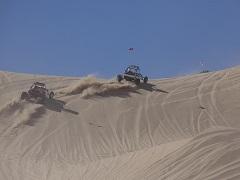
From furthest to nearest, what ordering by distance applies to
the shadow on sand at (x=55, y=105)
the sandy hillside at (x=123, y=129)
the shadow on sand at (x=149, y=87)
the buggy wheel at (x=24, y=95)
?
the shadow on sand at (x=149, y=87), the buggy wheel at (x=24, y=95), the shadow on sand at (x=55, y=105), the sandy hillside at (x=123, y=129)

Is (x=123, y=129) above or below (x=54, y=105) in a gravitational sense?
below

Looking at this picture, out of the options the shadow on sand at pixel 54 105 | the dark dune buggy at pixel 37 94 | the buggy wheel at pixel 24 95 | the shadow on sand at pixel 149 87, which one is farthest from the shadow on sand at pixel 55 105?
the shadow on sand at pixel 149 87

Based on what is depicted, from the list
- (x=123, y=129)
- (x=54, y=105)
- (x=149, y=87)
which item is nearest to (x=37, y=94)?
(x=54, y=105)

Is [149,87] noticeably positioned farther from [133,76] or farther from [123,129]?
[123,129]

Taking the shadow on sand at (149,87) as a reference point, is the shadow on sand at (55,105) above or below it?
below

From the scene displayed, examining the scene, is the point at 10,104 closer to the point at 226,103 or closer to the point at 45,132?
the point at 45,132

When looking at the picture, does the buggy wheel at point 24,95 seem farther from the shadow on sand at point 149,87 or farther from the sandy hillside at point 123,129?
the shadow on sand at point 149,87

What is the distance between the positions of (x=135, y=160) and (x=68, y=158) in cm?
670

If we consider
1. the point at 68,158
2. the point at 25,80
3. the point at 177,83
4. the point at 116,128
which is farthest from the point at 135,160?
the point at 25,80

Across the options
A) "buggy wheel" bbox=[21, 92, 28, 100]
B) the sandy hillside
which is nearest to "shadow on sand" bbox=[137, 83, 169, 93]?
the sandy hillside

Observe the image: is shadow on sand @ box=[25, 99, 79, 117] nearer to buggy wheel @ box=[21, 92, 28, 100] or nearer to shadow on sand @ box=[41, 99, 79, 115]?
shadow on sand @ box=[41, 99, 79, 115]

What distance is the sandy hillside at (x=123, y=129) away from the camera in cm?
1925

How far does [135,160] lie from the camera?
21984 mm

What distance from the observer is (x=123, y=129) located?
32844mm
